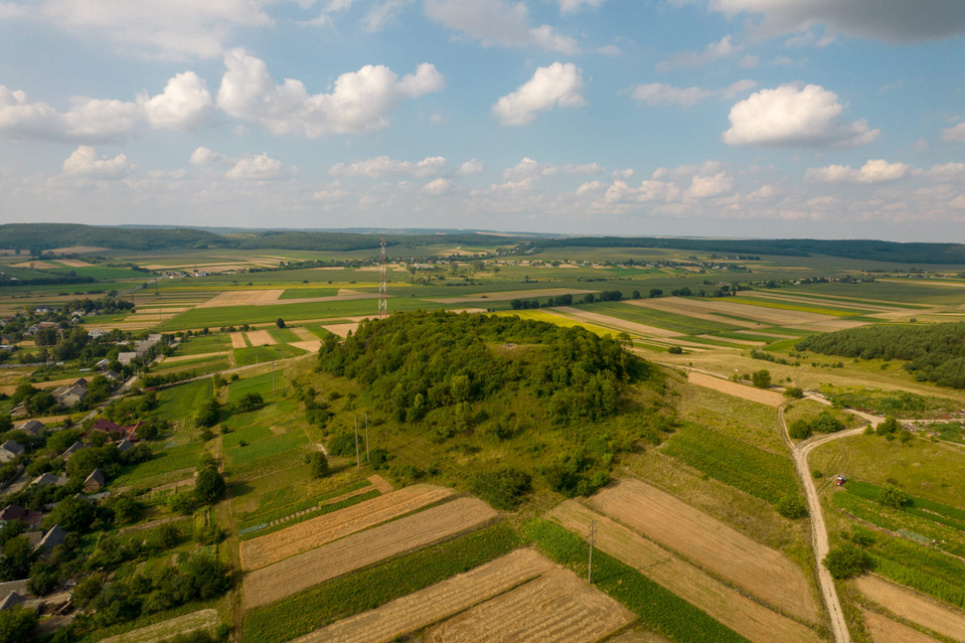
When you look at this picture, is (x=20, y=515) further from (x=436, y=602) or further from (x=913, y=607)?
(x=913, y=607)

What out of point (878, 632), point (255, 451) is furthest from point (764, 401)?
point (255, 451)

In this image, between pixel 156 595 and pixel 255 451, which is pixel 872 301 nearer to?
pixel 255 451

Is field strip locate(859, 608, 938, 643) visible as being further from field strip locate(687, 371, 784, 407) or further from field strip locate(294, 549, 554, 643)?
field strip locate(687, 371, 784, 407)

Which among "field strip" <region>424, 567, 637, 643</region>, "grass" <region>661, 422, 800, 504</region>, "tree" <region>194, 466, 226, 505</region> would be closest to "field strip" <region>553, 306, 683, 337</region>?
"grass" <region>661, 422, 800, 504</region>

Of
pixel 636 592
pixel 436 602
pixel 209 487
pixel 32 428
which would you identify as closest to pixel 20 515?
pixel 209 487

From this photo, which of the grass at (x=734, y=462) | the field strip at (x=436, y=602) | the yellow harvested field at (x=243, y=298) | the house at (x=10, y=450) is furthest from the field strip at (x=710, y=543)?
the yellow harvested field at (x=243, y=298)

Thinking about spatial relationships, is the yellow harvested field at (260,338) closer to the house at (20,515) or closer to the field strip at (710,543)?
the house at (20,515)
